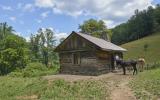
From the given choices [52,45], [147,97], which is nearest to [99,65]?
[147,97]

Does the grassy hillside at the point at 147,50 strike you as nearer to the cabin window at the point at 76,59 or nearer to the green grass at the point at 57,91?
the cabin window at the point at 76,59

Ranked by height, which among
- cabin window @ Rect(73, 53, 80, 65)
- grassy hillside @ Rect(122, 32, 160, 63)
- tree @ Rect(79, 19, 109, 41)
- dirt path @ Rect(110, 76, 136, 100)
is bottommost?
dirt path @ Rect(110, 76, 136, 100)

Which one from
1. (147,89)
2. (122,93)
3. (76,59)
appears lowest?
(122,93)

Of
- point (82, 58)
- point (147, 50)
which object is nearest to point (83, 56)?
point (82, 58)

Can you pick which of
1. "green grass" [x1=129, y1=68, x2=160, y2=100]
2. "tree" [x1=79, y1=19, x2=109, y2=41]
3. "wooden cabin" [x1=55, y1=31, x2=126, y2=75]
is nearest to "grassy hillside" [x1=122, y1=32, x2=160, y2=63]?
"tree" [x1=79, y1=19, x2=109, y2=41]

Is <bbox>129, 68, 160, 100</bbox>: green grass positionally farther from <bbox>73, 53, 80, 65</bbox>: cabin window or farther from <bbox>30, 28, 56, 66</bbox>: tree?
<bbox>30, 28, 56, 66</bbox>: tree

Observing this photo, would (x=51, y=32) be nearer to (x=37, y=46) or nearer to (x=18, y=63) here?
(x=37, y=46)

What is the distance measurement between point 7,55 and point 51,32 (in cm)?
2210

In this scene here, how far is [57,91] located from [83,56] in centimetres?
1253

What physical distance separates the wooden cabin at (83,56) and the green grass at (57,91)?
25.7ft

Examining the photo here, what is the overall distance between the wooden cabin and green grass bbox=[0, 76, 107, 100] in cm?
783

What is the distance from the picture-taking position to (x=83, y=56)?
3450 cm

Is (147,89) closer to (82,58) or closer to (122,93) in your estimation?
(122,93)

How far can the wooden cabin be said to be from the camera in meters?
33.5
